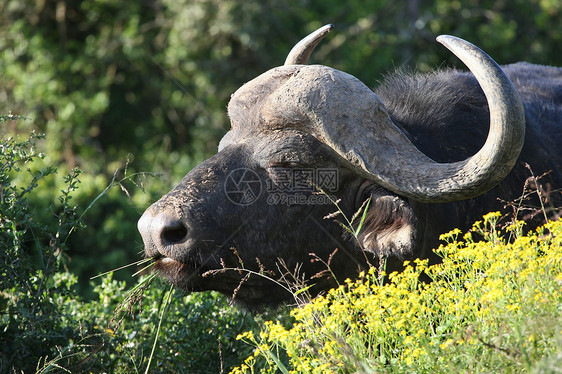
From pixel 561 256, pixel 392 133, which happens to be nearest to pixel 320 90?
pixel 392 133

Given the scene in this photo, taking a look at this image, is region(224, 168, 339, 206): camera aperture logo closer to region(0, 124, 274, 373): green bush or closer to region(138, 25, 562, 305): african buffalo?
region(138, 25, 562, 305): african buffalo

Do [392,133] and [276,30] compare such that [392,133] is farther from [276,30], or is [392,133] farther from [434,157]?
[276,30]

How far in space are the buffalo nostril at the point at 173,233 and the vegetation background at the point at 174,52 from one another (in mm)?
8557

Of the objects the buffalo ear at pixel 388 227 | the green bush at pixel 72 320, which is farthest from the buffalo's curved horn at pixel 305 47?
the green bush at pixel 72 320

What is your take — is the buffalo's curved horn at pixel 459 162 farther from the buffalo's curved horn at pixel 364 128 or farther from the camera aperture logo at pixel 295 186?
the camera aperture logo at pixel 295 186

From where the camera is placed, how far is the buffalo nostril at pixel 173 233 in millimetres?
3840

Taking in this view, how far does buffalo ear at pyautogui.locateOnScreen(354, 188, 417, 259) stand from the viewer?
3.96m

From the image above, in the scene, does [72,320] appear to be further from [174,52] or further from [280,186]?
[174,52]

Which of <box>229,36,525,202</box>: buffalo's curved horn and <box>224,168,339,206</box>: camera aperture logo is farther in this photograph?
<box>224,168,339,206</box>: camera aperture logo

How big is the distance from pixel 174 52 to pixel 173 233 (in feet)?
31.2

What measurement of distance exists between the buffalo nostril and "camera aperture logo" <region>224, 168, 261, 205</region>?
0.34 m

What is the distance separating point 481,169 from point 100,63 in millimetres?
11061

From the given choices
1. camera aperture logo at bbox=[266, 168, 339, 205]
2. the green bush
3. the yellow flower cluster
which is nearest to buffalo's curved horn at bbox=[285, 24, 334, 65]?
camera aperture logo at bbox=[266, 168, 339, 205]

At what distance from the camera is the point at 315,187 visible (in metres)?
4.18
